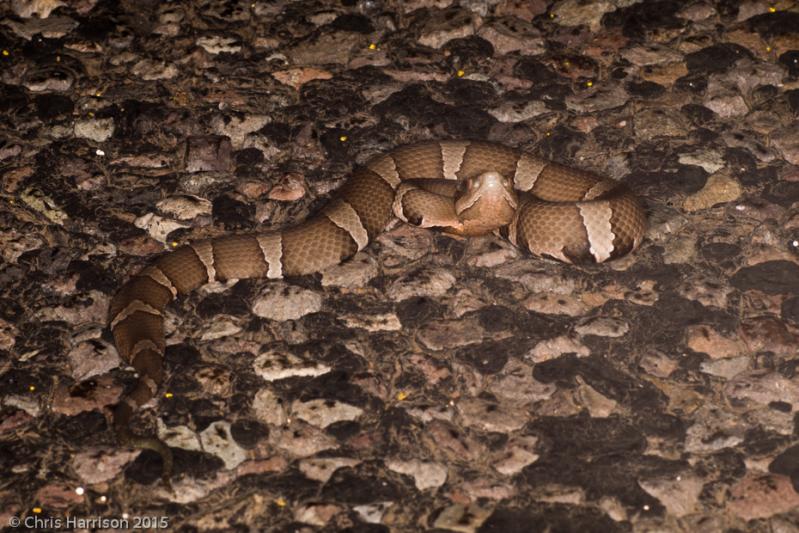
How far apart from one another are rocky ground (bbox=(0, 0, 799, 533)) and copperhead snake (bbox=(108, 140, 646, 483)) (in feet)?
0.39

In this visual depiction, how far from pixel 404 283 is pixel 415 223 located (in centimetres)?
56

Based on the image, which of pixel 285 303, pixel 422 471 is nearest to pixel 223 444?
pixel 422 471

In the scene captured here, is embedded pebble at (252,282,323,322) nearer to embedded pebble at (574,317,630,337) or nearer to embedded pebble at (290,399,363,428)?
embedded pebble at (290,399,363,428)

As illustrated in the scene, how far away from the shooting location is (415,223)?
6.12 m

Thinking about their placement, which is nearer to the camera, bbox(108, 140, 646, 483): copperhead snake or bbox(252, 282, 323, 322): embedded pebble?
bbox(252, 282, 323, 322): embedded pebble

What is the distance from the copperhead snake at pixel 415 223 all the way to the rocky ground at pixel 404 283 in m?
0.12

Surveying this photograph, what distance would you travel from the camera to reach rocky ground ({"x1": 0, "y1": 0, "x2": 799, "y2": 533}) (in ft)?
14.8

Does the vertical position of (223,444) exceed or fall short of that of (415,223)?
it falls short

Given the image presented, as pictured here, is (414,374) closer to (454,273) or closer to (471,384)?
(471,384)

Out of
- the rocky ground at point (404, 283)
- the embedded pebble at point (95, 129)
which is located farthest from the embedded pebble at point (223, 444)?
the embedded pebble at point (95, 129)

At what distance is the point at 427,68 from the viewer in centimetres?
727

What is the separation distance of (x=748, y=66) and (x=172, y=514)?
4.96 meters

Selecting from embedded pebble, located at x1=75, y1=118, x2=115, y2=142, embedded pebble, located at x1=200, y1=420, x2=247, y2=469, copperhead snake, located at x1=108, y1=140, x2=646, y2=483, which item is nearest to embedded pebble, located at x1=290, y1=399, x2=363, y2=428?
embedded pebble, located at x1=200, y1=420, x2=247, y2=469

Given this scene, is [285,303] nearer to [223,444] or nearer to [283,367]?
[283,367]
